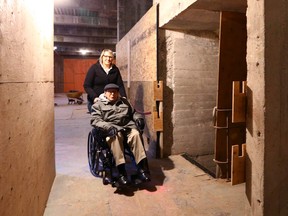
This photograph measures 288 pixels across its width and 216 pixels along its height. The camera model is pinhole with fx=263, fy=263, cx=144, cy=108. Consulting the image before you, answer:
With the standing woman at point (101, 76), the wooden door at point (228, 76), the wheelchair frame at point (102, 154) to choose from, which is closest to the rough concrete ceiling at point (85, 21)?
the standing woman at point (101, 76)

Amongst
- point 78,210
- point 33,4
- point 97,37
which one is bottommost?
point 78,210

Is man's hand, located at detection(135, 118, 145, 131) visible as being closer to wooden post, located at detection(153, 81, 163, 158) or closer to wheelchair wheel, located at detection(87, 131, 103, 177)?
wheelchair wheel, located at detection(87, 131, 103, 177)

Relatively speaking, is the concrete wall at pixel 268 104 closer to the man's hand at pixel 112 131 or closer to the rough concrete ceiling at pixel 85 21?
the man's hand at pixel 112 131

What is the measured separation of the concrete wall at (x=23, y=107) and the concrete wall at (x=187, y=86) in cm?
191

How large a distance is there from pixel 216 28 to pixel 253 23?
85.9 inches

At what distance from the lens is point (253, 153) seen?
175 cm

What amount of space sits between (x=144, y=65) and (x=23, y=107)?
311 cm

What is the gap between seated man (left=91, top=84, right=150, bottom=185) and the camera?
2758 millimetres

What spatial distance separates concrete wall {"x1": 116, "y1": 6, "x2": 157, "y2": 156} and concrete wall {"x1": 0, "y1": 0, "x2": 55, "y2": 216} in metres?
1.87

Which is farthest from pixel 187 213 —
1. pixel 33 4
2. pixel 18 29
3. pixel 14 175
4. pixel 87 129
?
pixel 87 129

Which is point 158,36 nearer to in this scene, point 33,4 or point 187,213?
point 33,4

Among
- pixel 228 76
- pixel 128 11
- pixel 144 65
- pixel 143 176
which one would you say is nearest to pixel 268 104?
pixel 228 76

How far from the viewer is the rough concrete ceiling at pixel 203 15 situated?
2750mm

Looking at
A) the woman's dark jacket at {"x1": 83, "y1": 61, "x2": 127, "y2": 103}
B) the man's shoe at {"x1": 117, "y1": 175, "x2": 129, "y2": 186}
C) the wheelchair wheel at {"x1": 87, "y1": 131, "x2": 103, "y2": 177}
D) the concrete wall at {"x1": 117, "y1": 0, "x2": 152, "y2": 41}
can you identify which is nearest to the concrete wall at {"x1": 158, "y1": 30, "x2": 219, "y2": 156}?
the woman's dark jacket at {"x1": 83, "y1": 61, "x2": 127, "y2": 103}
